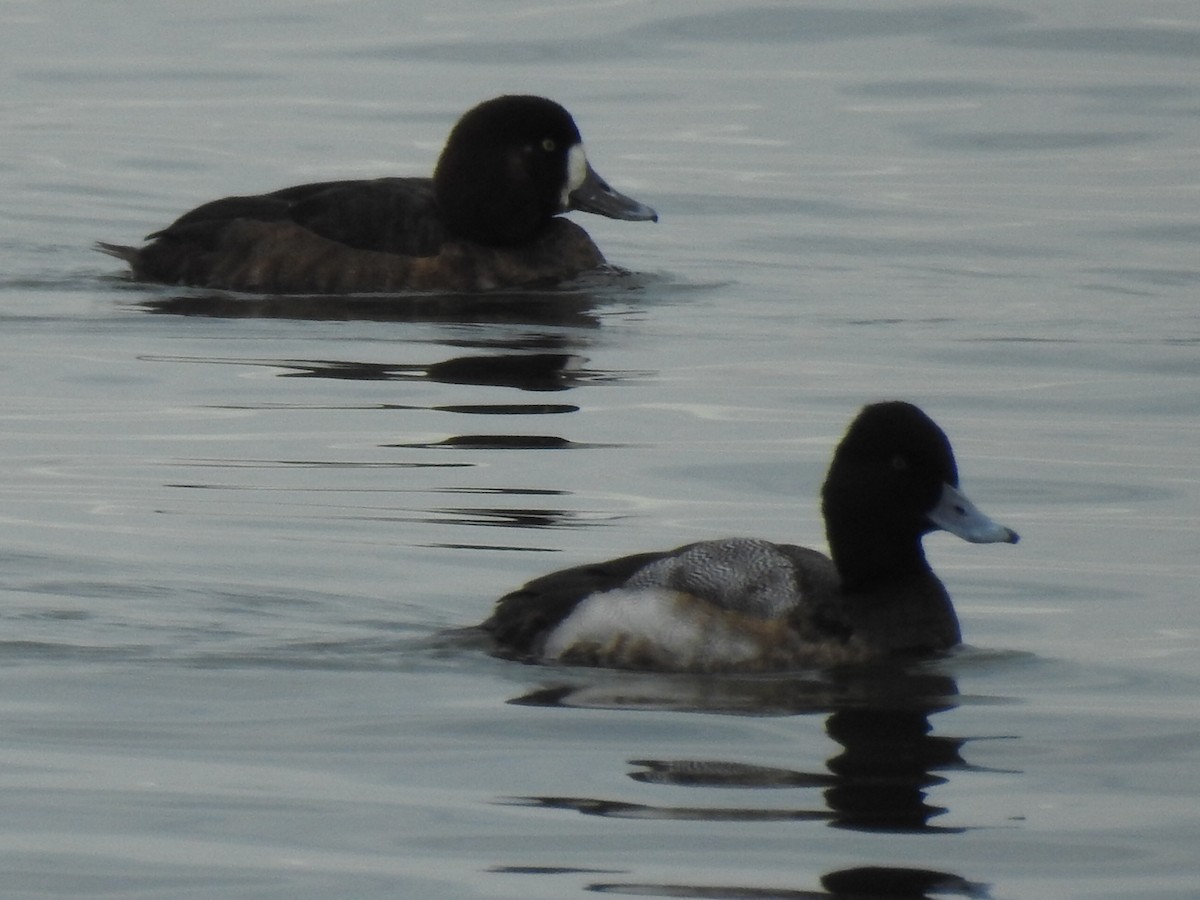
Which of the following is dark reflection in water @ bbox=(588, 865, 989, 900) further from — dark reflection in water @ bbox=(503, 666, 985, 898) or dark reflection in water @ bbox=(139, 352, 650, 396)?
dark reflection in water @ bbox=(139, 352, 650, 396)

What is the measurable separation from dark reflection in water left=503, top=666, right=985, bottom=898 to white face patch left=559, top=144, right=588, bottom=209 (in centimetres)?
793

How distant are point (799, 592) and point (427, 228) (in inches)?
288

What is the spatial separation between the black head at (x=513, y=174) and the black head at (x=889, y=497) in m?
7.11

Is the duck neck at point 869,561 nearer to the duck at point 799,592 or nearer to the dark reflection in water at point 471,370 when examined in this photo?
the duck at point 799,592

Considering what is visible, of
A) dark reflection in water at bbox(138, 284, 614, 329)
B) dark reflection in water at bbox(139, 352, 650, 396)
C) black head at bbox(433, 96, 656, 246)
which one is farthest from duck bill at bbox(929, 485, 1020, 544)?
black head at bbox(433, 96, 656, 246)

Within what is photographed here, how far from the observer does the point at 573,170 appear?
53.5ft

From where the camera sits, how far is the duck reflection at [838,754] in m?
7.17

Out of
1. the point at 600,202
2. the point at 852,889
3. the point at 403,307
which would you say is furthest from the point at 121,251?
the point at 852,889

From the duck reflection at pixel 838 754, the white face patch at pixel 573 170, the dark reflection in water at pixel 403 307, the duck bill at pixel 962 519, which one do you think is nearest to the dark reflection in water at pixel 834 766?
the duck reflection at pixel 838 754

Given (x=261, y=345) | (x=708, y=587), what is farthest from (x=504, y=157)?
(x=708, y=587)

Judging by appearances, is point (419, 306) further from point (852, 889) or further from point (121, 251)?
point (852, 889)

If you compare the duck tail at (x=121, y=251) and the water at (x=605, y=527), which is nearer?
the water at (x=605, y=527)

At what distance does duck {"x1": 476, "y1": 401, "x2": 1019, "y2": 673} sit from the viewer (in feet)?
28.0

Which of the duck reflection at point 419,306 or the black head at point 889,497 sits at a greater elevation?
the duck reflection at point 419,306
